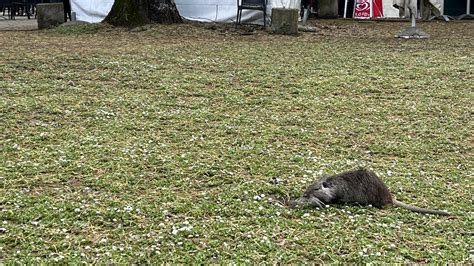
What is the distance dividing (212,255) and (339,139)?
1.96m

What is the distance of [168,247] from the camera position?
2.31 m

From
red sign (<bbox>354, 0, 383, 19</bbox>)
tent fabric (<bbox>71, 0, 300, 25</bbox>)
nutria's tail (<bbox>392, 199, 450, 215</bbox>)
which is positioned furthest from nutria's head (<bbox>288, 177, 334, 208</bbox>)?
red sign (<bbox>354, 0, 383, 19</bbox>)

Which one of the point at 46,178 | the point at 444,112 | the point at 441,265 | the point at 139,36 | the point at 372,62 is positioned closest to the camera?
the point at 441,265

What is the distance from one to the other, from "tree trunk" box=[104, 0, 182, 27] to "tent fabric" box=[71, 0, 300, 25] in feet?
5.58

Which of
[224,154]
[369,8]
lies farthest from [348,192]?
[369,8]

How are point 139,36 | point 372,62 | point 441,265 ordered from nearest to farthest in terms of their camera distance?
point 441,265 → point 372,62 → point 139,36

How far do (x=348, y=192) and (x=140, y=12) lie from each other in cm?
878

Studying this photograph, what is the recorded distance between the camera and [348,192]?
9.10 ft

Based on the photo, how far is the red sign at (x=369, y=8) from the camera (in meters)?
17.3

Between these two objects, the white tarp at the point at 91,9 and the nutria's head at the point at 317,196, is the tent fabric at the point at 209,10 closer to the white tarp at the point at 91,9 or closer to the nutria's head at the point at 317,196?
the white tarp at the point at 91,9

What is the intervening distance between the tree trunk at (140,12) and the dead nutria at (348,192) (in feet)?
28.1

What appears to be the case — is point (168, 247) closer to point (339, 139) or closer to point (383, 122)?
point (339, 139)

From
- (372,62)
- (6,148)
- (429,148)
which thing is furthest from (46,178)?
(372,62)

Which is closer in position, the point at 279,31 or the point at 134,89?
the point at 134,89
